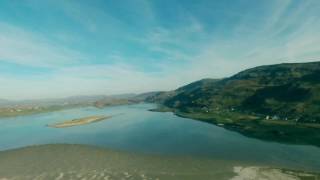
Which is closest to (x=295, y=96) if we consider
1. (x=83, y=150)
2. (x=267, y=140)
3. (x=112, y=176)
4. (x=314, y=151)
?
(x=267, y=140)

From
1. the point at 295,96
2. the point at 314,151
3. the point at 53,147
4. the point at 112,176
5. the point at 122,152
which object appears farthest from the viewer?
the point at 295,96

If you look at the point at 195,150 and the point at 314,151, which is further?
the point at 195,150

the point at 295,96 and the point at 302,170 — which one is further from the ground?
the point at 295,96

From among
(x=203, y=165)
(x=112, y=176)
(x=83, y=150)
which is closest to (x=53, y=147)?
(x=83, y=150)

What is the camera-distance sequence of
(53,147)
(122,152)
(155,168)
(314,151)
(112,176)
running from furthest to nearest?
(53,147), (122,152), (314,151), (155,168), (112,176)

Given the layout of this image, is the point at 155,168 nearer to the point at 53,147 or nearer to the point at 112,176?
the point at 112,176

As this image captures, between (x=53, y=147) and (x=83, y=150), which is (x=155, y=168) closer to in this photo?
(x=83, y=150)
